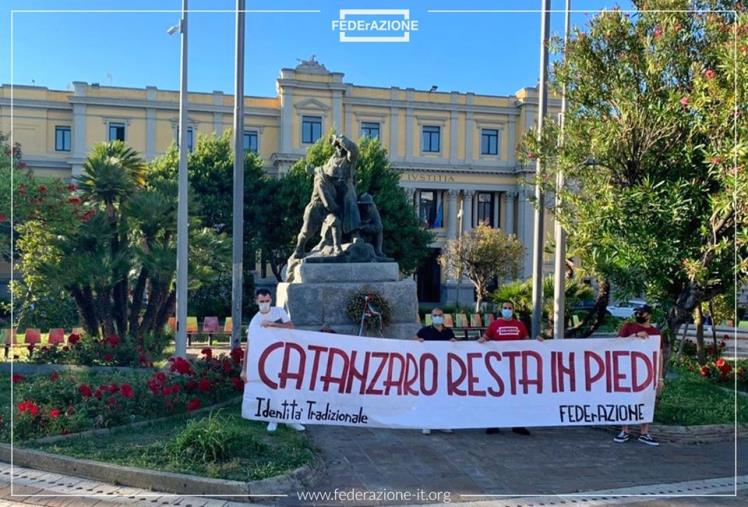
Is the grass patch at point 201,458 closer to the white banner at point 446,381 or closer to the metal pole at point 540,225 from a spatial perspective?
the white banner at point 446,381

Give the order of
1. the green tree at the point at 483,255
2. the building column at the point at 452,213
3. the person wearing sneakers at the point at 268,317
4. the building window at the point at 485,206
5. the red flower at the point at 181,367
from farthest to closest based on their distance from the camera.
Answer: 1. the building window at the point at 485,206
2. the building column at the point at 452,213
3. the green tree at the point at 483,255
4. the red flower at the point at 181,367
5. the person wearing sneakers at the point at 268,317

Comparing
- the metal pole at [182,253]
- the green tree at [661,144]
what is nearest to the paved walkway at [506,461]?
the green tree at [661,144]

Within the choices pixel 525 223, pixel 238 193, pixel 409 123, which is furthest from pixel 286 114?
pixel 238 193

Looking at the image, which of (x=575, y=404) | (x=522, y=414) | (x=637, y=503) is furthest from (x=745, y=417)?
(x=637, y=503)

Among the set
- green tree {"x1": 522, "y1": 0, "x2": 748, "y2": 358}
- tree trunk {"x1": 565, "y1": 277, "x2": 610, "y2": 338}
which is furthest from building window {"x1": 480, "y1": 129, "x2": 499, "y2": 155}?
green tree {"x1": 522, "y1": 0, "x2": 748, "y2": 358}

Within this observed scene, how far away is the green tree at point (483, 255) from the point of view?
33500 mm

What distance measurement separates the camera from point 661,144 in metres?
8.43

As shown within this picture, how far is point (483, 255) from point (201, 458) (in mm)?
28472

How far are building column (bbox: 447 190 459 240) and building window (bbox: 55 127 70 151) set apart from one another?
1083 inches

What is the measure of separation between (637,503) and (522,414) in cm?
194

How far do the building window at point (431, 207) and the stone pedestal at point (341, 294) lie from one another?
38712 millimetres

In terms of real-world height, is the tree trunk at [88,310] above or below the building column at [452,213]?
below

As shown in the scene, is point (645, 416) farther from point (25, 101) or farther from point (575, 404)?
point (25, 101)

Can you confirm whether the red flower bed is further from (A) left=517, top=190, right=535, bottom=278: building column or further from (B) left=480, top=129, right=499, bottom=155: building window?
(A) left=517, top=190, right=535, bottom=278: building column
